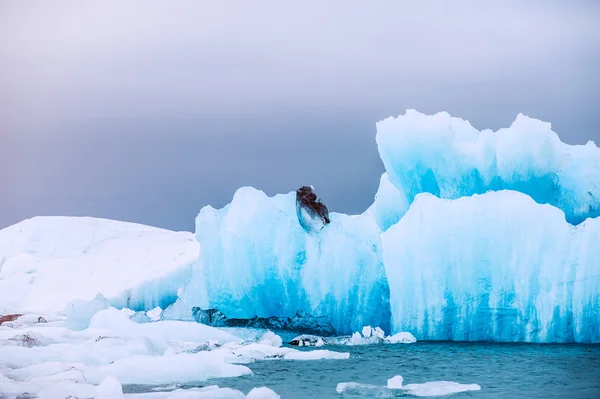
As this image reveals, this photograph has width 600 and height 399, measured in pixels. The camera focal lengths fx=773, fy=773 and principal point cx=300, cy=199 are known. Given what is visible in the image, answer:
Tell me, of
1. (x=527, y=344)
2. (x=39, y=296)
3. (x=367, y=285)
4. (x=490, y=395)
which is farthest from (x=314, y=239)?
(x=39, y=296)

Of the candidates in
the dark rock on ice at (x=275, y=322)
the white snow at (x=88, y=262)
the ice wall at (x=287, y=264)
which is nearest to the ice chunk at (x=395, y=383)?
the ice wall at (x=287, y=264)

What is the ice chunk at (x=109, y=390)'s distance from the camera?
29.6 feet

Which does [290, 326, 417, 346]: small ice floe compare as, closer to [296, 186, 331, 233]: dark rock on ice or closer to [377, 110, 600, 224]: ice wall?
[296, 186, 331, 233]: dark rock on ice

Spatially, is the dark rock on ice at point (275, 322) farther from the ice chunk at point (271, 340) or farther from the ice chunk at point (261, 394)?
the ice chunk at point (261, 394)

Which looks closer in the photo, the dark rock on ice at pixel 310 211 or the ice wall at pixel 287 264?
the ice wall at pixel 287 264

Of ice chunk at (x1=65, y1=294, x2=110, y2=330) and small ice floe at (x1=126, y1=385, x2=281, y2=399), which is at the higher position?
ice chunk at (x1=65, y1=294, x2=110, y2=330)

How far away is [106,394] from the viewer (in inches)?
356

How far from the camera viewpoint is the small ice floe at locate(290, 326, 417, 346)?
16.0 meters

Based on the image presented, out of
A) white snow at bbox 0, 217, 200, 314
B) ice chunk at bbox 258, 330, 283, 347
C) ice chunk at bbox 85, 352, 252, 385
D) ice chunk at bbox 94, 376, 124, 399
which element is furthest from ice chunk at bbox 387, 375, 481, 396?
white snow at bbox 0, 217, 200, 314

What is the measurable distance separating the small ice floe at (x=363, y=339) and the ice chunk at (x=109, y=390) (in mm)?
7653

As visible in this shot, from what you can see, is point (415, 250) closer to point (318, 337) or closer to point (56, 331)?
point (318, 337)

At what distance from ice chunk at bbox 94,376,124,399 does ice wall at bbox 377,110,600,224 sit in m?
9.91

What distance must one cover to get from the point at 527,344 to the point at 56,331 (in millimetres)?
9377

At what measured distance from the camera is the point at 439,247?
1573cm
